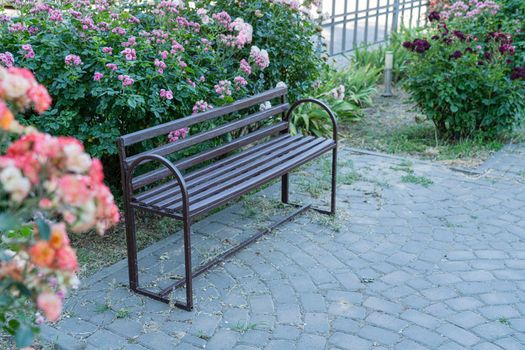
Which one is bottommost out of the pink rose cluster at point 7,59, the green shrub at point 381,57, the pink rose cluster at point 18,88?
the green shrub at point 381,57

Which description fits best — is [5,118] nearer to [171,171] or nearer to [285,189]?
[171,171]

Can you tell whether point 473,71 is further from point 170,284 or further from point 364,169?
point 170,284

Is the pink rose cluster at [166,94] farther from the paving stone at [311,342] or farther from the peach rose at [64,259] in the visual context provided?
the peach rose at [64,259]

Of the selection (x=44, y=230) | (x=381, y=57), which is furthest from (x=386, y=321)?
(x=381, y=57)

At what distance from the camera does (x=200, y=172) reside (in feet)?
13.8

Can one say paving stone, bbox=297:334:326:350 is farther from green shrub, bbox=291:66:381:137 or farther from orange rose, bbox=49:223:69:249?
green shrub, bbox=291:66:381:137

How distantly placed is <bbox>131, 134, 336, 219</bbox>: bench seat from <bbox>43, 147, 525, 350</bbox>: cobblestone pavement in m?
0.51

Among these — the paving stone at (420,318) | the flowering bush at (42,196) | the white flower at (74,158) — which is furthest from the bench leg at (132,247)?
the white flower at (74,158)

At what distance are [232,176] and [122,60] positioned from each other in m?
1.09

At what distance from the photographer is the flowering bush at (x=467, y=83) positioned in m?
6.49

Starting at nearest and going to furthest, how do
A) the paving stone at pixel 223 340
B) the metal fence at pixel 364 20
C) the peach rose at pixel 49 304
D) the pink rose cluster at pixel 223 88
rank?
the peach rose at pixel 49 304, the paving stone at pixel 223 340, the pink rose cluster at pixel 223 88, the metal fence at pixel 364 20

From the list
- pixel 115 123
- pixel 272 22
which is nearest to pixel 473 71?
pixel 272 22

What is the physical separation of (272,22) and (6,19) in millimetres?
2170

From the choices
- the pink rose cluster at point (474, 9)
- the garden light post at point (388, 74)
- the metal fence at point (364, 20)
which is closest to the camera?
the pink rose cluster at point (474, 9)
